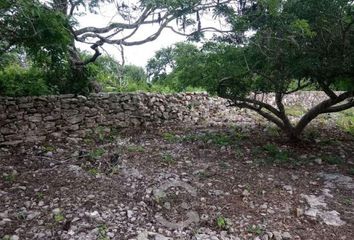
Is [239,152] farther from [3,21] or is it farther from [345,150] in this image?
[3,21]

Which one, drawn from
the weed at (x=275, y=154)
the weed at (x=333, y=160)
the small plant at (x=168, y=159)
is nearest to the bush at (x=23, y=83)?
the small plant at (x=168, y=159)

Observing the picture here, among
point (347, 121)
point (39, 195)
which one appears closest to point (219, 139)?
point (39, 195)

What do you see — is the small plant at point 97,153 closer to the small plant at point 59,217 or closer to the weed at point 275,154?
the small plant at point 59,217

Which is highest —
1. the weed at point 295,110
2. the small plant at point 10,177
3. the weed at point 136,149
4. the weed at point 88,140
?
the weed at point 295,110

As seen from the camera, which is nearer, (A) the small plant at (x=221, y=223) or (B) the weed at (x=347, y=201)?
(A) the small plant at (x=221, y=223)

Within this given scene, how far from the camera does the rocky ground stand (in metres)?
3.89

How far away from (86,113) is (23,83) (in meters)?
1.25

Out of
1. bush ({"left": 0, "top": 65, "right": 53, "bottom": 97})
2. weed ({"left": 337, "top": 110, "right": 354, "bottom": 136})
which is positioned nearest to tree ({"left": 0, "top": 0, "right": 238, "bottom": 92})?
bush ({"left": 0, "top": 65, "right": 53, "bottom": 97})

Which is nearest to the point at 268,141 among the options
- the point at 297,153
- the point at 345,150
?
the point at 297,153

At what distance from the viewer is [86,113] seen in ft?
22.4

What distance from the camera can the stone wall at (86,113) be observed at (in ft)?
19.8

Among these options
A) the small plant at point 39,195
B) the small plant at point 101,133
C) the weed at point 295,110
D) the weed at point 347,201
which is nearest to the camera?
the small plant at point 39,195

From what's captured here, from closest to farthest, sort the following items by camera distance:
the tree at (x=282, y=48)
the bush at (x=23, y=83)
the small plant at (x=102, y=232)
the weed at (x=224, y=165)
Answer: the small plant at (x=102, y=232) < the tree at (x=282, y=48) < the weed at (x=224, y=165) < the bush at (x=23, y=83)

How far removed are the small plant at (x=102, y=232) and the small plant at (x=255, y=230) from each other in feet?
4.97
